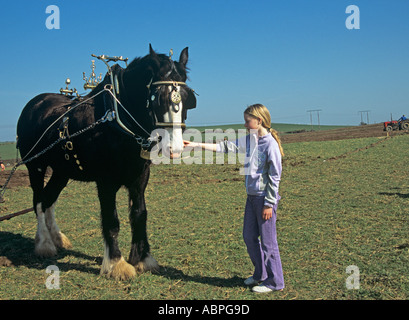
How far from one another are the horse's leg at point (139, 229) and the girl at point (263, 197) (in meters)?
1.20

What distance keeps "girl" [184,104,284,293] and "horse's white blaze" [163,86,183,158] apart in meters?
0.29

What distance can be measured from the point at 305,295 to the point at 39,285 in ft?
10.4

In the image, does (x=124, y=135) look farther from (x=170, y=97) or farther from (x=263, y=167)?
(x=263, y=167)

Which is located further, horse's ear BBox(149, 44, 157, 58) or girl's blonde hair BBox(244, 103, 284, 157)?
horse's ear BBox(149, 44, 157, 58)

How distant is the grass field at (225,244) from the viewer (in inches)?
159

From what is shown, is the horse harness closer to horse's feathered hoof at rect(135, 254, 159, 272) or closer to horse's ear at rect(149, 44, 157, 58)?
horse's ear at rect(149, 44, 157, 58)

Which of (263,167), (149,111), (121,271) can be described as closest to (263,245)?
(263,167)

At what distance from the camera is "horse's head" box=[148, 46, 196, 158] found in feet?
12.1

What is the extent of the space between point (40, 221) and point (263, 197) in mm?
3888

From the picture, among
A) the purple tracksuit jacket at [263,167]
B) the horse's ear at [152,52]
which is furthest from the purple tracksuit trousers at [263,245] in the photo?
the horse's ear at [152,52]

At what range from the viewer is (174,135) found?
12.1ft

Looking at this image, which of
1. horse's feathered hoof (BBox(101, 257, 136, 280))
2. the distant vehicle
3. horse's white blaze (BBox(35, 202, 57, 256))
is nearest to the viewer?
horse's feathered hoof (BBox(101, 257, 136, 280))

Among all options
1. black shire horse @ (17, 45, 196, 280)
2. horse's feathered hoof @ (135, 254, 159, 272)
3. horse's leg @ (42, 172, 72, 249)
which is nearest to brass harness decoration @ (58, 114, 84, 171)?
black shire horse @ (17, 45, 196, 280)
